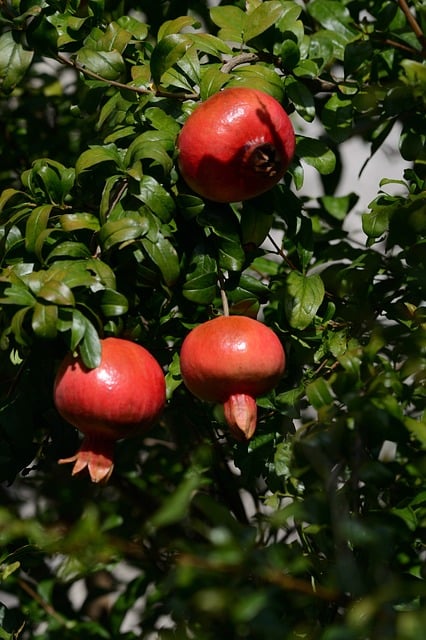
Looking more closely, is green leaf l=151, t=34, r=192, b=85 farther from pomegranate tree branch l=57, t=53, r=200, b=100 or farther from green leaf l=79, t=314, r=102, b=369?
green leaf l=79, t=314, r=102, b=369

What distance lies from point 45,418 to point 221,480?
1.61 feet

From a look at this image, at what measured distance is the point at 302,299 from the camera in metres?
1.55

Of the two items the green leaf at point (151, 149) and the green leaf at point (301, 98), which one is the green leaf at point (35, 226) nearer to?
the green leaf at point (151, 149)

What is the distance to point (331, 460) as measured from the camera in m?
1.22

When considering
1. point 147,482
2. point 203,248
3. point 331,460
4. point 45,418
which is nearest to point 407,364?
point 331,460

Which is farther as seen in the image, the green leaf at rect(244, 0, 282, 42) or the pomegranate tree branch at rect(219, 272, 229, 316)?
the green leaf at rect(244, 0, 282, 42)

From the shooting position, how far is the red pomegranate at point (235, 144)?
1301 mm

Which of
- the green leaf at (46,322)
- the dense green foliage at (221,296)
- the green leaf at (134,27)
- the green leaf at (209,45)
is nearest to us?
the dense green foliage at (221,296)

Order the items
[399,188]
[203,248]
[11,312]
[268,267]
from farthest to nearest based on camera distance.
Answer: [399,188] → [268,267] → [203,248] → [11,312]

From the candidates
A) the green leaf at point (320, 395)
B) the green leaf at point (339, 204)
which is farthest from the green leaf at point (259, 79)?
the green leaf at point (339, 204)

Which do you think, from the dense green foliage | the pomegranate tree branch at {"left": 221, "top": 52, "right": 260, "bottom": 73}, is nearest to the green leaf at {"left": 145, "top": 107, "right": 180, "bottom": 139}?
the dense green foliage

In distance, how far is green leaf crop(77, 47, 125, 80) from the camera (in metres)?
1.51

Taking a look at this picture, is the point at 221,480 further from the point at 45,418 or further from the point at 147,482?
the point at 45,418

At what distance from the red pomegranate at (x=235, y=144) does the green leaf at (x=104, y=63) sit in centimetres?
21
